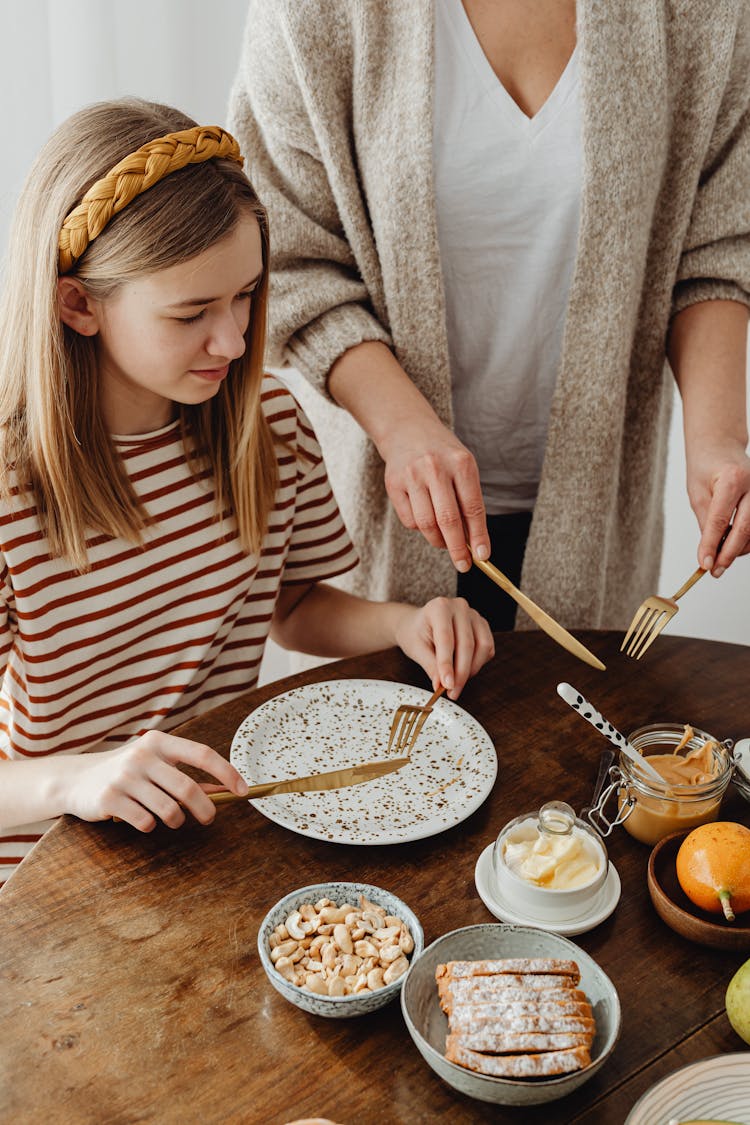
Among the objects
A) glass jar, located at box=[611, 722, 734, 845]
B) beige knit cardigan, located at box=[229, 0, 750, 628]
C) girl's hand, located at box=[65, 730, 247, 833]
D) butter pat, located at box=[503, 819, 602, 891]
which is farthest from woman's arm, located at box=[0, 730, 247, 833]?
beige knit cardigan, located at box=[229, 0, 750, 628]

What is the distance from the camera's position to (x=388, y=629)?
1.44 m

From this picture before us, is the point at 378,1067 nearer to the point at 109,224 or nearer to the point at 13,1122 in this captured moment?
the point at 13,1122

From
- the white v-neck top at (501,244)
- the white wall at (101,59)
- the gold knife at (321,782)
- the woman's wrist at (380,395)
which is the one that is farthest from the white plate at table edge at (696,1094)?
the white wall at (101,59)

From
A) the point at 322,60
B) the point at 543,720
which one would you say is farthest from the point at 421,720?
the point at 322,60

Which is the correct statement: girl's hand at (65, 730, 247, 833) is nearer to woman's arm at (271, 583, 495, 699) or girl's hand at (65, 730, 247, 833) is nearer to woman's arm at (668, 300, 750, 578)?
woman's arm at (271, 583, 495, 699)

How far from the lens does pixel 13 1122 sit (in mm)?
767

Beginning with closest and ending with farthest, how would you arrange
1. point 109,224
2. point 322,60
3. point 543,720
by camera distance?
point 109,224, point 543,720, point 322,60

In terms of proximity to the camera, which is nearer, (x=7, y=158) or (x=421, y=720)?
(x=421, y=720)

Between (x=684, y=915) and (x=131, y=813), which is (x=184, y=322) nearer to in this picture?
(x=131, y=813)

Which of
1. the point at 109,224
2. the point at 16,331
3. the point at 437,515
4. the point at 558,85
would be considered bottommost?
the point at 437,515

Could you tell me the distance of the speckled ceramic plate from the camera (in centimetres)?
106

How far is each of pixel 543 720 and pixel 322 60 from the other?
863 mm

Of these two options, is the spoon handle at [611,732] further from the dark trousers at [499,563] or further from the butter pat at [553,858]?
the dark trousers at [499,563]

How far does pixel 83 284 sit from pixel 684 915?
876mm
